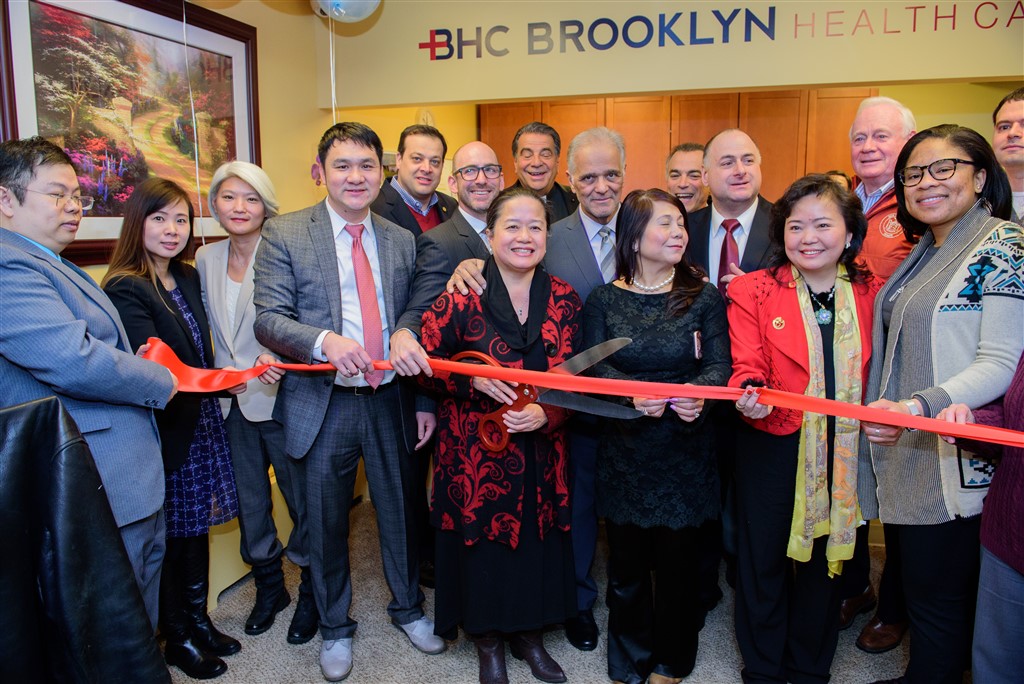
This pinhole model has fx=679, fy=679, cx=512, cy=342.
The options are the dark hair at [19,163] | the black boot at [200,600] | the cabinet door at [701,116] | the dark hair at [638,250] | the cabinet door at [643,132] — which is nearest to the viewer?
the dark hair at [19,163]

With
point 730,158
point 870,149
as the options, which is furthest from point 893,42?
point 730,158

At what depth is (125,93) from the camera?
9.62 feet

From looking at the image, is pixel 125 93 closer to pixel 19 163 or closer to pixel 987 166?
pixel 19 163

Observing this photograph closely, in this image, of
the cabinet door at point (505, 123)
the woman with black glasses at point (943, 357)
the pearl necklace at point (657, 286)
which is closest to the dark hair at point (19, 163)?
the pearl necklace at point (657, 286)

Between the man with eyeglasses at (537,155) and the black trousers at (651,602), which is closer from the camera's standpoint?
the black trousers at (651,602)

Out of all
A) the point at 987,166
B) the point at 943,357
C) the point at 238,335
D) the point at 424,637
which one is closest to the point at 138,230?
the point at 238,335

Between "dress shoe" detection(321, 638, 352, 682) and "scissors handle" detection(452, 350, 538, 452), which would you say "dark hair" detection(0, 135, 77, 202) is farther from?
"dress shoe" detection(321, 638, 352, 682)

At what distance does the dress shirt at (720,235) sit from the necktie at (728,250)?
0.01 meters

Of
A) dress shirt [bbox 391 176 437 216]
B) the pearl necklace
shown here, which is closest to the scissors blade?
the pearl necklace

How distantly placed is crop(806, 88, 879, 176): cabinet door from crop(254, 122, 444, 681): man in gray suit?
484 cm

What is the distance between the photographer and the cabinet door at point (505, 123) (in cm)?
659

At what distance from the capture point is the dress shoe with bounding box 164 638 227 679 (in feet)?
7.86

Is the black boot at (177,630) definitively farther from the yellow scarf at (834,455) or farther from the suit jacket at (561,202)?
the suit jacket at (561,202)

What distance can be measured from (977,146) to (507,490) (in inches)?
64.7
